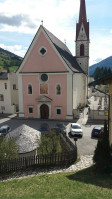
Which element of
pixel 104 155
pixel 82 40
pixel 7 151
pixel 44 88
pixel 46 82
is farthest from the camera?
pixel 82 40

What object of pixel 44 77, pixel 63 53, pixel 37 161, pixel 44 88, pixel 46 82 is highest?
pixel 63 53

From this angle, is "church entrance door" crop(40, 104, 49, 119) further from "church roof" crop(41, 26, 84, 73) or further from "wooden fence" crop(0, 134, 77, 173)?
"wooden fence" crop(0, 134, 77, 173)

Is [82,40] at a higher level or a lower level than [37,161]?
higher

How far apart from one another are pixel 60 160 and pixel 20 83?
2060 cm

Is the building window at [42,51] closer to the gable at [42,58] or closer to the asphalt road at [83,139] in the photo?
the gable at [42,58]

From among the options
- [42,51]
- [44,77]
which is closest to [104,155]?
[44,77]

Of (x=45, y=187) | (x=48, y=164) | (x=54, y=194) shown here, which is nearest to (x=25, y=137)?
(x=48, y=164)

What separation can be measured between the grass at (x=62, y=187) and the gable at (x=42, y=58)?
2035cm

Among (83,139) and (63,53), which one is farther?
(63,53)

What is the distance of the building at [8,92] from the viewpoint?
32.6 meters

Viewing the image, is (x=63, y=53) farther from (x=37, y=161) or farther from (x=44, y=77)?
(x=37, y=161)

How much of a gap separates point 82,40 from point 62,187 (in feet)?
114

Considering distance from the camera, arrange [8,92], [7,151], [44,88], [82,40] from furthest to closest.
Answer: [82,40] < [8,92] < [44,88] < [7,151]

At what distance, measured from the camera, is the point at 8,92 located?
32750 millimetres
